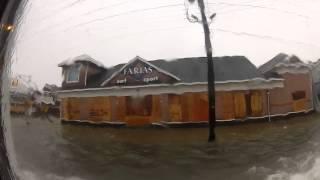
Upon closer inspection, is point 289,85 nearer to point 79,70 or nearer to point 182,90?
point 182,90

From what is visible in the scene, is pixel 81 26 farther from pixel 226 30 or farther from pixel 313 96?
pixel 313 96

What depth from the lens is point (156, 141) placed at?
1.13 m

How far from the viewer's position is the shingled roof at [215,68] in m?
1.07

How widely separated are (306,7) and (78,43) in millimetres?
422

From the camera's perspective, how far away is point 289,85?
1.11m

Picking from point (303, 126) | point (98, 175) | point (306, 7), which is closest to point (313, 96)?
point (303, 126)

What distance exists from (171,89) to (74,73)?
0.64 feet

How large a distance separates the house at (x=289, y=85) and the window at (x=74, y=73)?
0.34 metres

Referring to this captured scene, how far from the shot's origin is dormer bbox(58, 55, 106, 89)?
1.12 m

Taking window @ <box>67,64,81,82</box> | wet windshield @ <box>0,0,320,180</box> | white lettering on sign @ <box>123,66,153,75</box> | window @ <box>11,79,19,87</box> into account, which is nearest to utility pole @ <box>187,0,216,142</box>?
wet windshield @ <box>0,0,320,180</box>

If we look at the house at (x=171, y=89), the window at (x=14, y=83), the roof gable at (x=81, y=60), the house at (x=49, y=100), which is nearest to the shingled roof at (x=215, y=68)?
the house at (x=171, y=89)

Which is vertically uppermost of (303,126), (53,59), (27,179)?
(53,59)

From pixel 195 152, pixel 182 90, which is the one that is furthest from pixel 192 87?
pixel 195 152

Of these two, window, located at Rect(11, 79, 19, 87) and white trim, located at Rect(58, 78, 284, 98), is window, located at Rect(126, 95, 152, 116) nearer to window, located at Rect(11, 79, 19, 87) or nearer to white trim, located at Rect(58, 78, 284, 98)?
white trim, located at Rect(58, 78, 284, 98)
